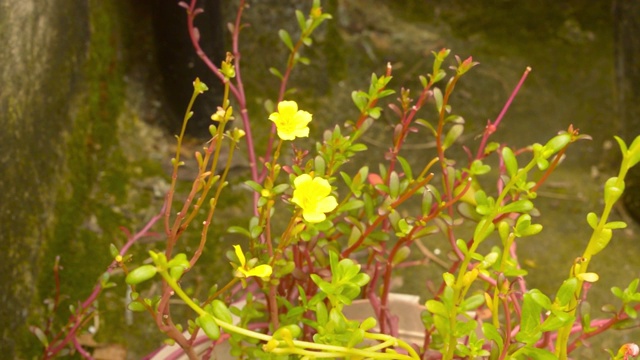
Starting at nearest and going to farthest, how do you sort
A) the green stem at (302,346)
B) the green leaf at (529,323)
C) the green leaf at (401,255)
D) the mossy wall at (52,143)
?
the green stem at (302,346) < the green leaf at (529,323) < the green leaf at (401,255) < the mossy wall at (52,143)

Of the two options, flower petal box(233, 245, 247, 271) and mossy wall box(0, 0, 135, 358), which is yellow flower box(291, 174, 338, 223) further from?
mossy wall box(0, 0, 135, 358)

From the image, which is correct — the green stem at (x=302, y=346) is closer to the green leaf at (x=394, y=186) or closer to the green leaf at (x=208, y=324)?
the green leaf at (x=208, y=324)

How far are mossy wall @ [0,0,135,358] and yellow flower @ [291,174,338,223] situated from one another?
0.68 meters

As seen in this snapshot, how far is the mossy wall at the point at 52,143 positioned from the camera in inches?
46.5

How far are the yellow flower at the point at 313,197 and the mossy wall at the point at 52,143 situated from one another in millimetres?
680

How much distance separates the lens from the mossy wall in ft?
3.87

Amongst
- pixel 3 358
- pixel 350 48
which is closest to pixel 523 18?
pixel 350 48

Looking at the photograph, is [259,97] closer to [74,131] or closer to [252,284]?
[74,131]

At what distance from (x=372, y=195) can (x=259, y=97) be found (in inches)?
39.9

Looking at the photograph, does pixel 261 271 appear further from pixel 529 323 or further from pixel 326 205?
pixel 529 323

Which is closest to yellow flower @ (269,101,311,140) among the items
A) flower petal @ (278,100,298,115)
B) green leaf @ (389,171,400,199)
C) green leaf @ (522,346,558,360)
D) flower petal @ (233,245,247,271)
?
flower petal @ (278,100,298,115)

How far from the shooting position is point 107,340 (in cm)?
147

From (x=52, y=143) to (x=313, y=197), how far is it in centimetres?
88

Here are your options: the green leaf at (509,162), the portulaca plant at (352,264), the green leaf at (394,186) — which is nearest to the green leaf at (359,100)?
the portulaca plant at (352,264)
